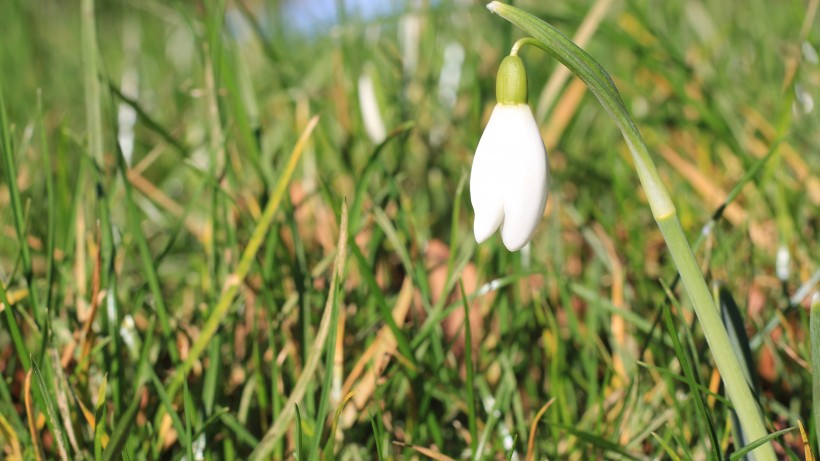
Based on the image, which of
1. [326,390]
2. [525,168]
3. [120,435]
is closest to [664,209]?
[525,168]

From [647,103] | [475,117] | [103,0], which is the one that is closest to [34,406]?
[475,117]

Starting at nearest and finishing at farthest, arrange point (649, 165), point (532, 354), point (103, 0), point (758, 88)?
point (649, 165), point (532, 354), point (758, 88), point (103, 0)

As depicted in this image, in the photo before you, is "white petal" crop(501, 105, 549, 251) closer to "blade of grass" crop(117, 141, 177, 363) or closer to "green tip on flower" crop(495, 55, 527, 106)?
"green tip on flower" crop(495, 55, 527, 106)

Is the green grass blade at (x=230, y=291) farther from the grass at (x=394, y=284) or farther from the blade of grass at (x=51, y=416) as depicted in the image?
the blade of grass at (x=51, y=416)

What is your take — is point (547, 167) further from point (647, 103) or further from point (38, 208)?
point (647, 103)

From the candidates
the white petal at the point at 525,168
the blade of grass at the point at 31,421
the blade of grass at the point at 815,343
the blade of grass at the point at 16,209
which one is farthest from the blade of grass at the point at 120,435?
the blade of grass at the point at 815,343

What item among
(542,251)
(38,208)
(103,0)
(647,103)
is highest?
(647,103)

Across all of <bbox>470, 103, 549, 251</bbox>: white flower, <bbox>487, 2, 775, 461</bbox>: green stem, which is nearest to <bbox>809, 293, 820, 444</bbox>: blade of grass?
<bbox>487, 2, 775, 461</bbox>: green stem

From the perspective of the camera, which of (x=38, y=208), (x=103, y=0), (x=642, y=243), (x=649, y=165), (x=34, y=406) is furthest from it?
(x=103, y=0)
